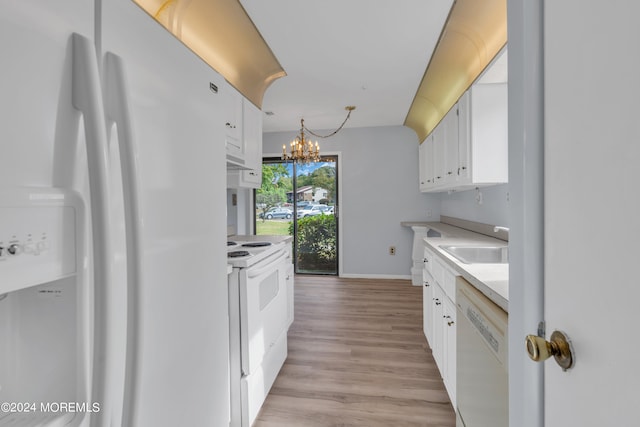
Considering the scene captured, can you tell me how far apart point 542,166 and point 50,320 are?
2.99 feet

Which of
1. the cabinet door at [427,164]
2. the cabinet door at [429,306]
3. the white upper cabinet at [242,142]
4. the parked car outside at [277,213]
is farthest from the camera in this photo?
the parked car outside at [277,213]

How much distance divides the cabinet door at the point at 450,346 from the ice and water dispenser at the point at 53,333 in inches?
65.0

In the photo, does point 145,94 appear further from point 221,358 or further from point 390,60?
point 390,60

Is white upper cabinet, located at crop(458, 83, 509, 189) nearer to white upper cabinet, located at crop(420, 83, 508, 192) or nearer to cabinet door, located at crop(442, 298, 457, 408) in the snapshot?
white upper cabinet, located at crop(420, 83, 508, 192)

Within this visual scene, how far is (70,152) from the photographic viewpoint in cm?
48

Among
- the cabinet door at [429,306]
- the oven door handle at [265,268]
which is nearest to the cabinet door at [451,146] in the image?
the cabinet door at [429,306]

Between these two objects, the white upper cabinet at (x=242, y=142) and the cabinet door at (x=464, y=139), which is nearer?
the white upper cabinet at (x=242, y=142)

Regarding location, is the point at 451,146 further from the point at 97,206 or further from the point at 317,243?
the point at 317,243

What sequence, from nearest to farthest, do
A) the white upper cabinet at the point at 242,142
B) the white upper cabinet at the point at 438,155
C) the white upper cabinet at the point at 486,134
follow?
the white upper cabinet at the point at 242,142 < the white upper cabinet at the point at 486,134 < the white upper cabinet at the point at 438,155

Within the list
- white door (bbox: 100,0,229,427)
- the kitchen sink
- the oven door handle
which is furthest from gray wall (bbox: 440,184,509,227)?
white door (bbox: 100,0,229,427)
